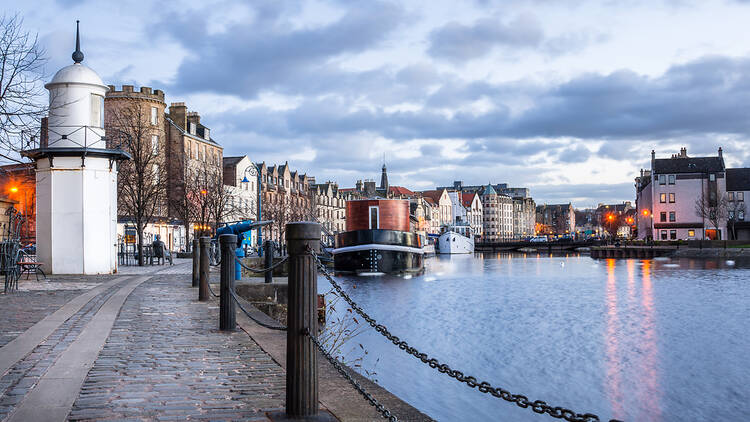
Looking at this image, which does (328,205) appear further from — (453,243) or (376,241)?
(376,241)

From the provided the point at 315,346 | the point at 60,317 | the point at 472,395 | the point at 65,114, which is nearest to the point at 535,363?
the point at 472,395

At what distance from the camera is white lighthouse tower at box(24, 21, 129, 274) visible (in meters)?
21.5

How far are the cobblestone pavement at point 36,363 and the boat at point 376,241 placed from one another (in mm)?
35605

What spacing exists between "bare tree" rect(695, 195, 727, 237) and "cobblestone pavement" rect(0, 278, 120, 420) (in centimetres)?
8330

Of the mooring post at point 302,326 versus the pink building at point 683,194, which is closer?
the mooring post at point 302,326

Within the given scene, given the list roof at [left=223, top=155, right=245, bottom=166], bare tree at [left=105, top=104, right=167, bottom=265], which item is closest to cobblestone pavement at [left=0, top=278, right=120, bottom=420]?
bare tree at [left=105, top=104, right=167, bottom=265]

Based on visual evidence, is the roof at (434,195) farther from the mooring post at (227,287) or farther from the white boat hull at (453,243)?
the mooring post at (227,287)

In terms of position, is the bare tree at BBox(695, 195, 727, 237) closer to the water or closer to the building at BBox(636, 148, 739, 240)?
the building at BBox(636, 148, 739, 240)

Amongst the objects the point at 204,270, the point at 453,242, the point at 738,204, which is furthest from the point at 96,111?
the point at 738,204

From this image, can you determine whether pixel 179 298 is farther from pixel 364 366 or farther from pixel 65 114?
pixel 65 114

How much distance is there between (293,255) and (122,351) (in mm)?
3562

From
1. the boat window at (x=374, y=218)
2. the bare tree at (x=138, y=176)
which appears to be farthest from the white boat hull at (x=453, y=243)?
the bare tree at (x=138, y=176)

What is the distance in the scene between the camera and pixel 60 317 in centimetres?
1002

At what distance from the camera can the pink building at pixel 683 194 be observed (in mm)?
87250
